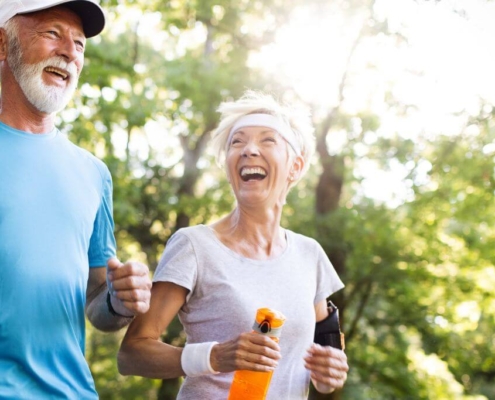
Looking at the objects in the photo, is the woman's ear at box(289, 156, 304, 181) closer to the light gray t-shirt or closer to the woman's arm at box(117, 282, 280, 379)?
the light gray t-shirt

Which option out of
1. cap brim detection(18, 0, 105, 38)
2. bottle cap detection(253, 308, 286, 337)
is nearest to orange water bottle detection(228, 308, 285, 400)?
bottle cap detection(253, 308, 286, 337)

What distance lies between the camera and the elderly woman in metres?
2.27

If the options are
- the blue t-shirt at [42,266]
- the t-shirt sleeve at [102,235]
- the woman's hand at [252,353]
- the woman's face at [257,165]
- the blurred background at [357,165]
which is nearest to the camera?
the blue t-shirt at [42,266]

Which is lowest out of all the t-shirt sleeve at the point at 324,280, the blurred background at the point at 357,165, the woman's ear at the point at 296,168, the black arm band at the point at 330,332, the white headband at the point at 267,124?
the black arm band at the point at 330,332

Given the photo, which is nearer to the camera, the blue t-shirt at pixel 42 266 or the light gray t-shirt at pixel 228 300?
the blue t-shirt at pixel 42 266

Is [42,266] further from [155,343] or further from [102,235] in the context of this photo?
[155,343]

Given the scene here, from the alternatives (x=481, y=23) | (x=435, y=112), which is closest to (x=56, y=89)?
(x=481, y=23)

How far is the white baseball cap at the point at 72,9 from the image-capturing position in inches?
85.0

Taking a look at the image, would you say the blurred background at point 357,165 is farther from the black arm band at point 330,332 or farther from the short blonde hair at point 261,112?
the black arm band at point 330,332

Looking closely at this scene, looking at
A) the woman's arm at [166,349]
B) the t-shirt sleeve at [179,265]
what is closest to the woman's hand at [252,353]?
the woman's arm at [166,349]

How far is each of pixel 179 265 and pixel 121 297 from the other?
0.43 m

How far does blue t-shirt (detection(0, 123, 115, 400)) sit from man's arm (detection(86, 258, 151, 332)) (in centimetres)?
9

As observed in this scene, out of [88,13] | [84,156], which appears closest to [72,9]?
[88,13]

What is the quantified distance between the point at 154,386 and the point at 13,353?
15.2 metres
